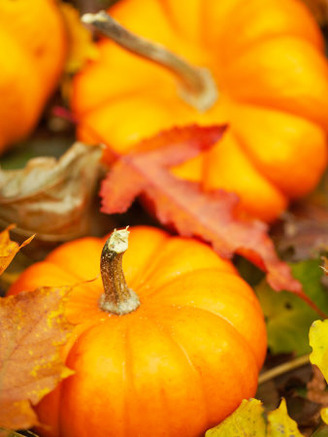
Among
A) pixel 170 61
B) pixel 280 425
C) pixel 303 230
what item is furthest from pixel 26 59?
pixel 280 425

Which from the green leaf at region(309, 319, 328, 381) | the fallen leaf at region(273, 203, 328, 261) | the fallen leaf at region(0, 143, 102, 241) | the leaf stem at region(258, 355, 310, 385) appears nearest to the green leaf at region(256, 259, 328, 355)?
the leaf stem at region(258, 355, 310, 385)

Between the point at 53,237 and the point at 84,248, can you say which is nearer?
the point at 84,248

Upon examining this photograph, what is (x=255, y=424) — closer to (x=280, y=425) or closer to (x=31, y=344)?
(x=280, y=425)

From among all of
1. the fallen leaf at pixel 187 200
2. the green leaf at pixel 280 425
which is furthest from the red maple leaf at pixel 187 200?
the green leaf at pixel 280 425

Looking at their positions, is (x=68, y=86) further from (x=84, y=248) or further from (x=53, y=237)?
(x=84, y=248)

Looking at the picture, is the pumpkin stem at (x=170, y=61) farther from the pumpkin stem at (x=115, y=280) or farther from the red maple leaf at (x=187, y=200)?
the pumpkin stem at (x=115, y=280)

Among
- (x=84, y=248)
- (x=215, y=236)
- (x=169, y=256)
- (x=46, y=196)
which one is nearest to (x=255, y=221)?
(x=215, y=236)
